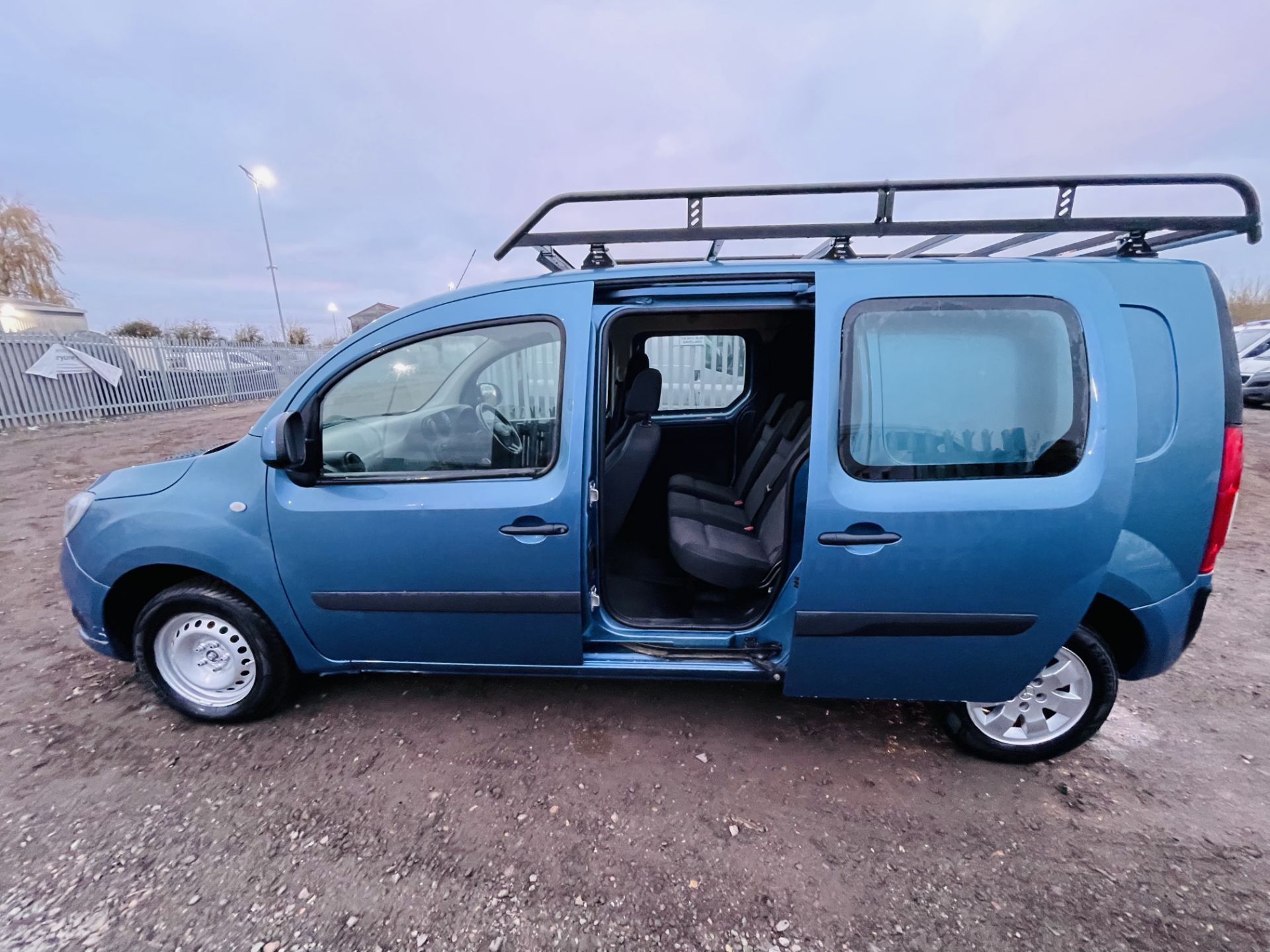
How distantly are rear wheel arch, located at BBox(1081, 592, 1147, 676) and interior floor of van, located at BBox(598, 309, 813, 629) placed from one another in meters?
1.09

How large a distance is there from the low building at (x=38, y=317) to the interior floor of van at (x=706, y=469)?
70.2 feet

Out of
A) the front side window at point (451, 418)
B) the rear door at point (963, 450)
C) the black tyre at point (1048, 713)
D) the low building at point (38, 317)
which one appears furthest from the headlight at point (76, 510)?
the low building at point (38, 317)

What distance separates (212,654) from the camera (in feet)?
7.66

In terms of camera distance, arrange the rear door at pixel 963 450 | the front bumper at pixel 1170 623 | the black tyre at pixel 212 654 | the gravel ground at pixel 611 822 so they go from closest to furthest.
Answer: the gravel ground at pixel 611 822 < the rear door at pixel 963 450 < the front bumper at pixel 1170 623 < the black tyre at pixel 212 654

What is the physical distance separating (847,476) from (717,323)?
6.49 ft

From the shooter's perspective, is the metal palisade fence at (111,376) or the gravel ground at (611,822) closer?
the gravel ground at (611,822)

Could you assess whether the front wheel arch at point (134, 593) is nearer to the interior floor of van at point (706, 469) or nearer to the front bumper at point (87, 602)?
the front bumper at point (87, 602)

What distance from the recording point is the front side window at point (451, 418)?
6.71ft

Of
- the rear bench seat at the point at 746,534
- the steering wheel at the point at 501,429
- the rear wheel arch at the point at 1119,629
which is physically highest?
the steering wheel at the point at 501,429

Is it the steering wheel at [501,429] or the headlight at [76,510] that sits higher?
the steering wheel at [501,429]

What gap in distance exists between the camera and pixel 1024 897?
1634 millimetres

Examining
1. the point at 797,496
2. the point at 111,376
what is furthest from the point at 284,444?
the point at 111,376

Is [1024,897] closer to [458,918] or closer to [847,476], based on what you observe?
[847,476]

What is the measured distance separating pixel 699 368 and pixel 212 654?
3.91 meters
